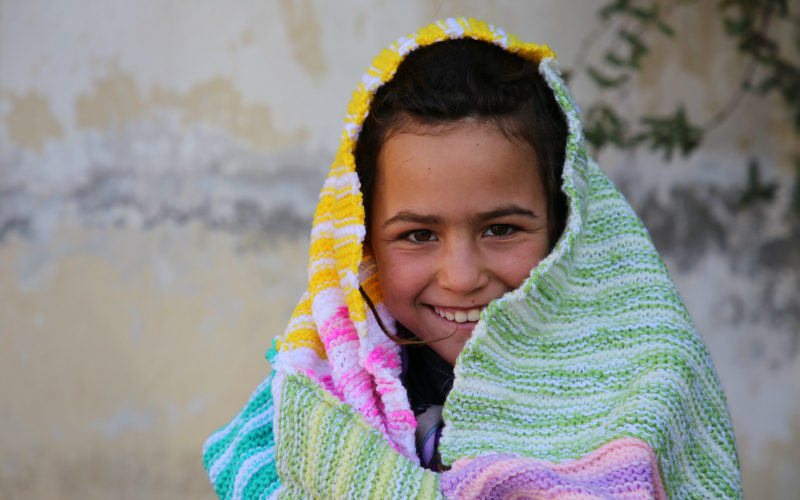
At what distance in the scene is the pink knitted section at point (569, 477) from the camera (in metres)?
1.08

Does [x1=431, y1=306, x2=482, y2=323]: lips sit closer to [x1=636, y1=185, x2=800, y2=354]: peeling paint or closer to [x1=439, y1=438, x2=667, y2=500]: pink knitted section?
[x1=439, y1=438, x2=667, y2=500]: pink knitted section

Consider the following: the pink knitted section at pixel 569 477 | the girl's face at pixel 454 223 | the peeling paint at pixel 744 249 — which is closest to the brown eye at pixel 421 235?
the girl's face at pixel 454 223

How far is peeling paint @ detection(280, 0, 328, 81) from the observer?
269 cm

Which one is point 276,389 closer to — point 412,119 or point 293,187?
point 412,119

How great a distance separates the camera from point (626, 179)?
112 inches

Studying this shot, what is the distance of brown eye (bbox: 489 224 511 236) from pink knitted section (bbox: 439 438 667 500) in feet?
1.32

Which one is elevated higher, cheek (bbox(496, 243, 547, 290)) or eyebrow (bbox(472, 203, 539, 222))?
eyebrow (bbox(472, 203, 539, 222))

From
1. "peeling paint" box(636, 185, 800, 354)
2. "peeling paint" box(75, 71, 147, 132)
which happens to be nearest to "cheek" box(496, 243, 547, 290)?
"peeling paint" box(636, 185, 800, 354)

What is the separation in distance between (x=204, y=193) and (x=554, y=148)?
1726 millimetres

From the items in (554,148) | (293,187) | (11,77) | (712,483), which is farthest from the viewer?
(293,187)

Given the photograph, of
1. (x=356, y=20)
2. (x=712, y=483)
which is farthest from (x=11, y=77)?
(x=712, y=483)

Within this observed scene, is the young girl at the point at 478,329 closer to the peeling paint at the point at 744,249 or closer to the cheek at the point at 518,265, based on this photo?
the cheek at the point at 518,265

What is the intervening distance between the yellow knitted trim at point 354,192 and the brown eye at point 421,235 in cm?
10

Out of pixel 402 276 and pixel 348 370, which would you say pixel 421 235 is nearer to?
pixel 402 276
